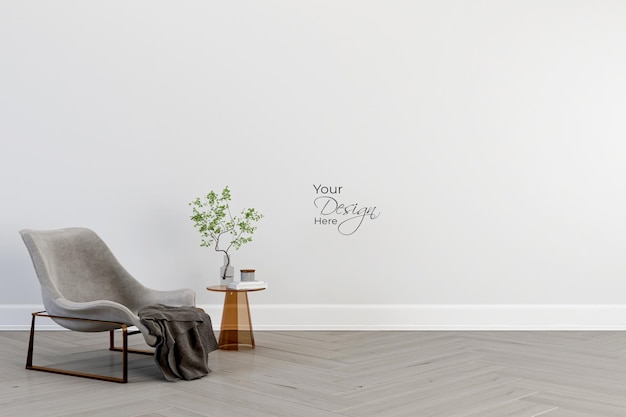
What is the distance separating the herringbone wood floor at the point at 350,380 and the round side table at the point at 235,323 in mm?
112

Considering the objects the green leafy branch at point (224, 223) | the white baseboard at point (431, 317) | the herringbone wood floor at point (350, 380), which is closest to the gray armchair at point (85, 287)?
the herringbone wood floor at point (350, 380)

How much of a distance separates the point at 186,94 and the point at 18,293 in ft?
6.91

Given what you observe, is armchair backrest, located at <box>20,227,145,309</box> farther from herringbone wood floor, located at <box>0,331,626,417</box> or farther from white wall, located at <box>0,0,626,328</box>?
white wall, located at <box>0,0,626,328</box>

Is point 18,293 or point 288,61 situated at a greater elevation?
point 288,61

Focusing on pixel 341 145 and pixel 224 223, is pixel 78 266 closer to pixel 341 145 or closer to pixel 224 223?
pixel 224 223

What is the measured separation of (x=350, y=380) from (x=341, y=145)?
94.1 inches

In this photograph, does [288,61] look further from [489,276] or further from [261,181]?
[489,276]

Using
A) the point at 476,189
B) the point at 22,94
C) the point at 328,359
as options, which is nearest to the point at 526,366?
the point at 328,359

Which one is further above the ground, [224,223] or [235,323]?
[224,223]

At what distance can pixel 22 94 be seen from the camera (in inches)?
225

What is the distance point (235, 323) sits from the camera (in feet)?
16.0

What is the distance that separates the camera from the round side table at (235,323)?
486 centimetres

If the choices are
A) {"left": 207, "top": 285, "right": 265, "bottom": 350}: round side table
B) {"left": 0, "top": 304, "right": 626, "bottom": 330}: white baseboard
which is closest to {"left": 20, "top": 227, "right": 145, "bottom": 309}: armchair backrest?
{"left": 207, "top": 285, "right": 265, "bottom": 350}: round side table

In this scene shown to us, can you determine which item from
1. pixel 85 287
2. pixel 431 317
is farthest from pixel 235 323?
pixel 431 317
